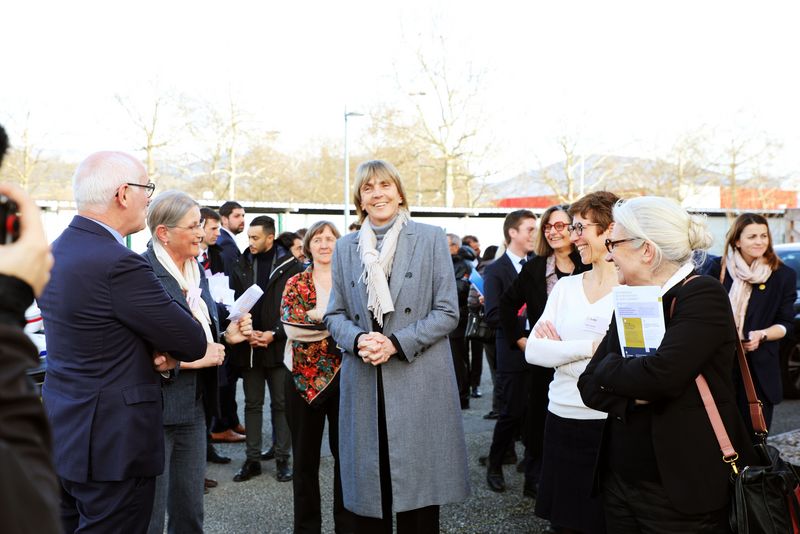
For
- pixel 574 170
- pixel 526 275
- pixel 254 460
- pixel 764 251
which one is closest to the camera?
pixel 526 275

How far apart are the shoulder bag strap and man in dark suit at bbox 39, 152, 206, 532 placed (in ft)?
6.75

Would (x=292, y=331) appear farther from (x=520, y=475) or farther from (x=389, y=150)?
(x=389, y=150)

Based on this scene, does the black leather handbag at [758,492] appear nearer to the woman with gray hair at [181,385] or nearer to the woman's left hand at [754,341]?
the woman with gray hair at [181,385]

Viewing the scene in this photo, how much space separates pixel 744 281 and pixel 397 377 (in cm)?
367

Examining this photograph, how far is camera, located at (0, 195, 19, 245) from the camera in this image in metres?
1.28

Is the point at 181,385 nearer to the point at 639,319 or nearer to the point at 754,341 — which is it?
the point at 639,319

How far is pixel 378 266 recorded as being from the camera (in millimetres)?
3666

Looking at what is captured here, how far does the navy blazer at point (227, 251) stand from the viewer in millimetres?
7424

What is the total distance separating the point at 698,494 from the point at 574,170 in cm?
4722

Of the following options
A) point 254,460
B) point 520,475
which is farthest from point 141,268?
point 520,475

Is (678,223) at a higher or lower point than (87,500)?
higher

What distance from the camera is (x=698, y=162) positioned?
48.7 meters

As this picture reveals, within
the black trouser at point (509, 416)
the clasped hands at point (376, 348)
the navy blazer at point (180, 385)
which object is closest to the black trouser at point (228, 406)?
the black trouser at point (509, 416)

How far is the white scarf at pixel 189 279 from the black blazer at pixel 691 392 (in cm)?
223
